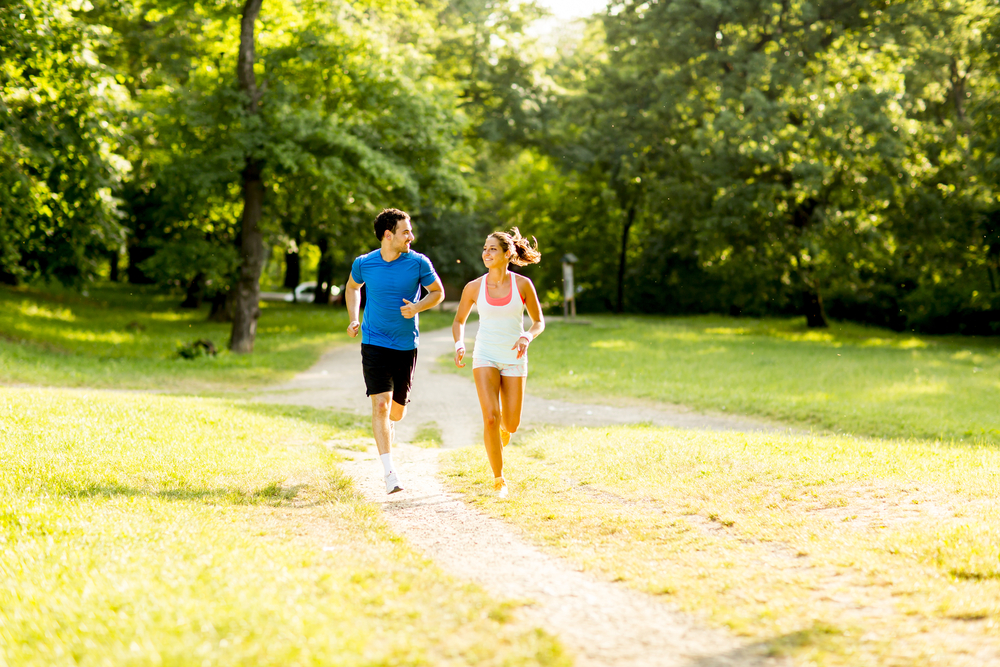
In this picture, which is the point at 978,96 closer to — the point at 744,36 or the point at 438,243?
the point at 744,36

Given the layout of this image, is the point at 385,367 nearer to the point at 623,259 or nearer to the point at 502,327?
the point at 502,327

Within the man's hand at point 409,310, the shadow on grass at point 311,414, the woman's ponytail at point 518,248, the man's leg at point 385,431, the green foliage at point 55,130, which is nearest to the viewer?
the woman's ponytail at point 518,248

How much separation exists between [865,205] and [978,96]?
755cm

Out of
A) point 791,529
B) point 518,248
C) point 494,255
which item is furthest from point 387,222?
point 791,529

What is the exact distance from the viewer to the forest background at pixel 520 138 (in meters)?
19.8

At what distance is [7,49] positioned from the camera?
56.3ft

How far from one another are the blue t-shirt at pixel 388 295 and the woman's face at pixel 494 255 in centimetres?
67

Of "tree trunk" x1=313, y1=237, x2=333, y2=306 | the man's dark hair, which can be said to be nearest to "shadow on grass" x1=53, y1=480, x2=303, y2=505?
the man's dark hair

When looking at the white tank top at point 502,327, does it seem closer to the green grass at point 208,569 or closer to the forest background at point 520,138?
the green grass at point 208,569

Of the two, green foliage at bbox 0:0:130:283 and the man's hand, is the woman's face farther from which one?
green foliage at bbox 0:0:130:283

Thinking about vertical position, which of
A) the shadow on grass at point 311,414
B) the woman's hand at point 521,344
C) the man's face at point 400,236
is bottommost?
the shadow on grass at point 311,414

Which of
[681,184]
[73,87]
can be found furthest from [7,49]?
[681,184]

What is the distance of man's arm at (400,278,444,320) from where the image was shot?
287 inches

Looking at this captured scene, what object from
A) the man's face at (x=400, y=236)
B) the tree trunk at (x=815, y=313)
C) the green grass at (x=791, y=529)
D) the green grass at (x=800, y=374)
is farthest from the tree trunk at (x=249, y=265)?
the tree trunk at (x=815, y=313)
